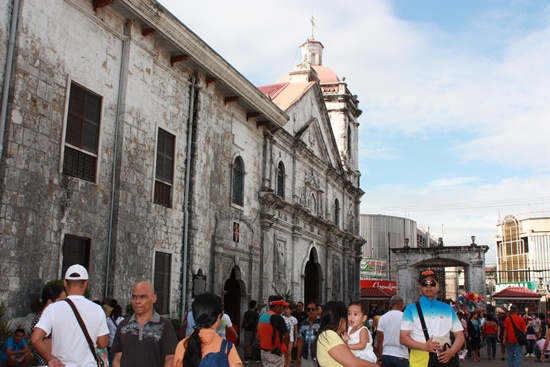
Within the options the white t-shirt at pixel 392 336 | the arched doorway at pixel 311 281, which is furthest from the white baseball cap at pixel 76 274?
the arched doorway at pixel 311 281

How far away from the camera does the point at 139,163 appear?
13.4 meters

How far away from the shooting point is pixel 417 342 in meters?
5.36

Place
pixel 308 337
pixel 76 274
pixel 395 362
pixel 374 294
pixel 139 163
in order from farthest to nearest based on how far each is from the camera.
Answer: pixel 374 294 < pixel 139 163 < pixel 308 337 < pixel 395 362 < pixel 76 274

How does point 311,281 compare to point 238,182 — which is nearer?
point 238,182

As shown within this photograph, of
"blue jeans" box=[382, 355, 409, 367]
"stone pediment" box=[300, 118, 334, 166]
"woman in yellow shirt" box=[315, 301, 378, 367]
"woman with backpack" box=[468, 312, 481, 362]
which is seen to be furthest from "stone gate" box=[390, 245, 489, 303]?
"woman in yellow shirt" box=[315, 301, 378, 367]

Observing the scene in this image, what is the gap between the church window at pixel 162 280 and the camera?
551 inches

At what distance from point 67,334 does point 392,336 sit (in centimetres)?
425

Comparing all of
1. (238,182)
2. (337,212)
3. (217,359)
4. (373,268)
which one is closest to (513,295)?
(337,212)

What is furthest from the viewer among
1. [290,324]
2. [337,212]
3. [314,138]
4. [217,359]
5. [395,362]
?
[337,212]

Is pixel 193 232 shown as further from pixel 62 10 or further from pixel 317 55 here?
pixel 317 55

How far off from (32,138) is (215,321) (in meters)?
7.62

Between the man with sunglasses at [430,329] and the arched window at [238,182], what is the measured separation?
12.9m

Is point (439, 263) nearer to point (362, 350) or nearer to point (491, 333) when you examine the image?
point (491, 333)

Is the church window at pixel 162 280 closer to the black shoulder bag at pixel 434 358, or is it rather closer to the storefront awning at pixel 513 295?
the black shoulder bag at pixel 434 358
